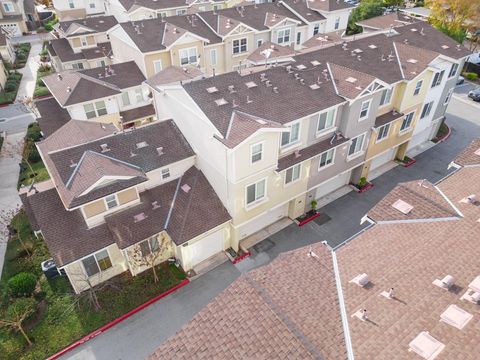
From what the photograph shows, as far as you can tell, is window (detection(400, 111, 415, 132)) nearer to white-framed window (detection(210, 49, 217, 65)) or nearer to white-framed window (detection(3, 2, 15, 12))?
white-framed window (detection(210, 49, 217, 65))

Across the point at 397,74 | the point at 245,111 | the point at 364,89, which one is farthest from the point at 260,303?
the point at 397,74

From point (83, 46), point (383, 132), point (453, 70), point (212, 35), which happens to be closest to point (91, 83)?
point (212, 35)

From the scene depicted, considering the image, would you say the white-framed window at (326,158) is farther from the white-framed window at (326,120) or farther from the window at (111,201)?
the window at (111,201)

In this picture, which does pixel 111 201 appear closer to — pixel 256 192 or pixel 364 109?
pixel 256 192

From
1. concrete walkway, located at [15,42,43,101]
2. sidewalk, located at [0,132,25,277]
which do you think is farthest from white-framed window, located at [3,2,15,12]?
sidewalk, located at [0,132,25,277]

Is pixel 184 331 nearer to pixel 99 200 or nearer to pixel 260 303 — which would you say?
pixel 260 303

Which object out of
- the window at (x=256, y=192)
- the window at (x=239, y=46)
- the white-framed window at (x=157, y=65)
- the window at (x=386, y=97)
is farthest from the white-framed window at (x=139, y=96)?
the window at (x=386, y=97)
